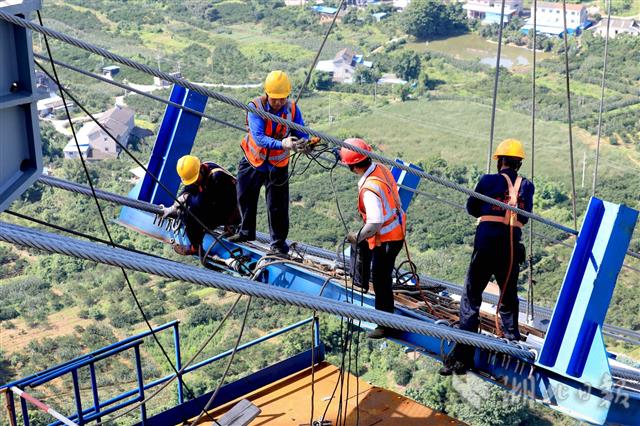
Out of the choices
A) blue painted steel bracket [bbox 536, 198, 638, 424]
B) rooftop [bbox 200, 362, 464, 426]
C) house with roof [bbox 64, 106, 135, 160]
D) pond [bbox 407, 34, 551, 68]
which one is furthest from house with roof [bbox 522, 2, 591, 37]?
blue painted steel bracket [bbox 536, 198, 638, 424]

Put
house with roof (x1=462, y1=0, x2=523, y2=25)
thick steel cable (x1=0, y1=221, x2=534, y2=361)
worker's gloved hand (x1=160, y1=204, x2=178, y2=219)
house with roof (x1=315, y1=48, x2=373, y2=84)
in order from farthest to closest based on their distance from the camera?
house with roof (x1=462, y1=0, x2=523, y2=25) < house with roof (x1=315, y1=48, x2=373, y2=84) < worker's gloved hand (x1=160, y1=204, x2=178, y2=219) < thick steel cable (x1=0, y1=221, x2=534, y2=361)

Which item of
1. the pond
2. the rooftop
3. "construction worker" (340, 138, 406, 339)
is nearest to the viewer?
"construction worker" (340, 138, 406, 339)

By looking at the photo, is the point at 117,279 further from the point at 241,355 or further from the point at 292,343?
the point at 292,343

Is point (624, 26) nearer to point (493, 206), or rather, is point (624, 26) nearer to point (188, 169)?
point (188, 169)

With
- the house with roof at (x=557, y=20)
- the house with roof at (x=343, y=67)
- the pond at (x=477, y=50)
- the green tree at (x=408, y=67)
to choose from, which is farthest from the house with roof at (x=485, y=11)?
the house with roof at (x=343, y=67)

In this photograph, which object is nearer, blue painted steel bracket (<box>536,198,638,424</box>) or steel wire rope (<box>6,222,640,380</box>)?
steel wire rope (<box>6,222,640,380</box>)

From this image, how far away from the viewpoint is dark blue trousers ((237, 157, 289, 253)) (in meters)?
7.11

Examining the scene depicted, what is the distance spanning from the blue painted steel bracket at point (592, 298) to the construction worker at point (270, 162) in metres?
2.40

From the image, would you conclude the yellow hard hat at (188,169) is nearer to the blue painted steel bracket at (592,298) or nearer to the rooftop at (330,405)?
the rooftop at (330,405)

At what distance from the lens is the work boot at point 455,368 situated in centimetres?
601

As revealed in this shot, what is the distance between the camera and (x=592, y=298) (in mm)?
5473

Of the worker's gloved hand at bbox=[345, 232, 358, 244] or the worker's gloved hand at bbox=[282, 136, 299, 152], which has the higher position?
the worker's gloved hand at bbox=[282, 136, 299, 152]

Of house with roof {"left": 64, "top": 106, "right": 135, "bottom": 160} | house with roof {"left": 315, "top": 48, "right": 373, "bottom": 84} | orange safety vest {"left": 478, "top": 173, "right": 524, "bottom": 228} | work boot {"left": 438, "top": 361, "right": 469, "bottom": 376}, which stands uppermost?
orange safety vest {"left": 478, "top": 173, "right": 524, "bottom": 228}

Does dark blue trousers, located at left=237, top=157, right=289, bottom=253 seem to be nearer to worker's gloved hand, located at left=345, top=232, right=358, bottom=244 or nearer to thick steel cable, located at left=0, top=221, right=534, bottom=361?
worker's gloved hand, located at left=345, top=232, right=358, bottom=244
